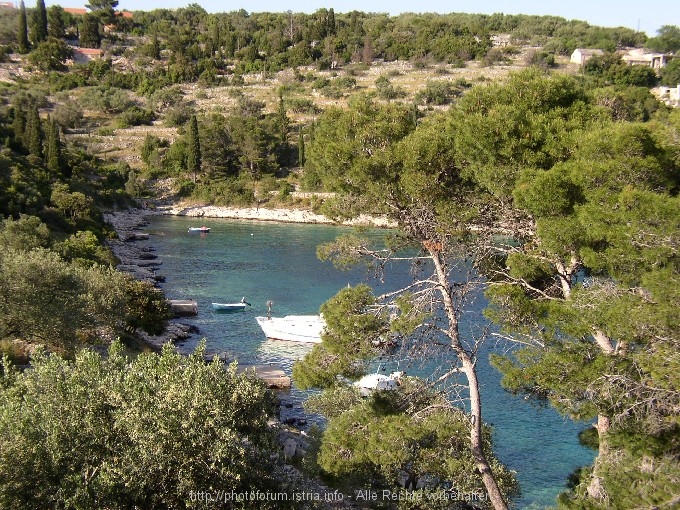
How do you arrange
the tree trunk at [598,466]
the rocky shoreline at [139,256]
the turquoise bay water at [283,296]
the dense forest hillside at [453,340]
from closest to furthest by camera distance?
the dense forest hillside at [453,340], the tree trunk at [598,466], the turquoise bay water at [283,296], the rocky shoreline at [139,256]

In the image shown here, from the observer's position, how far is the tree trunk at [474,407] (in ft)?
29.4

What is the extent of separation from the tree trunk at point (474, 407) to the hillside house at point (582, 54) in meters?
102

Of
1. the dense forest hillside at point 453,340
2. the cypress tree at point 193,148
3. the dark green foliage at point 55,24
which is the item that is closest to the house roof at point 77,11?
the dark green foliage at point 55,24

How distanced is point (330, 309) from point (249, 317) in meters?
24.1

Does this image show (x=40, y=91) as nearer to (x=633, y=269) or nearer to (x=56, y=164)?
(x=56, y=164)

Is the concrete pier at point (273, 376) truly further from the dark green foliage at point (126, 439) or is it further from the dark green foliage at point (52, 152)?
the dark green foliage at point (52, 152)

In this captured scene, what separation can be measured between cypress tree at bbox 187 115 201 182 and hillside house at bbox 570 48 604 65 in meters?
65.5

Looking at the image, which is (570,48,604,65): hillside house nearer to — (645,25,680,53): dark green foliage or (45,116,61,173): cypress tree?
(645,25,680,53): dark green foliage

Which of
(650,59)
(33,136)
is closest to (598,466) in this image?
(33,136)

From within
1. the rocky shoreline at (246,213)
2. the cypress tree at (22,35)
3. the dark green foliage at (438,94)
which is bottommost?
the rocky shoreline at (246,213)

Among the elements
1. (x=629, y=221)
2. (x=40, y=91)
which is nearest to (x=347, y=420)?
(x=629, y=221)

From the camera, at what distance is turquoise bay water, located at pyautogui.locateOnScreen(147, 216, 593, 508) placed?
18250 mm

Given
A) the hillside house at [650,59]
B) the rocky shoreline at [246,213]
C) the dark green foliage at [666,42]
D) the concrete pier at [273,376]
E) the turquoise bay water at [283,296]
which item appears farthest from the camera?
the dark green foliage at [666,42]

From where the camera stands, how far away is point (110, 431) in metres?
8.60
